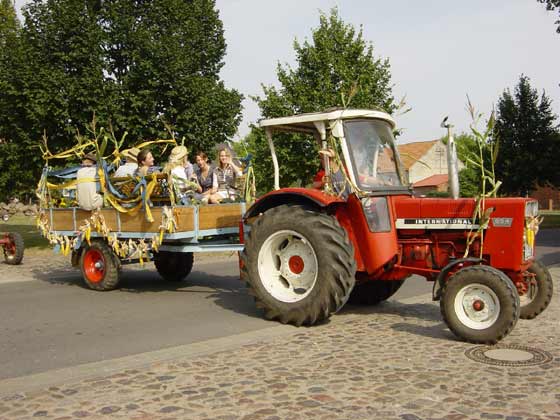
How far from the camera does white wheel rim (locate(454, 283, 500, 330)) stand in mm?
6066

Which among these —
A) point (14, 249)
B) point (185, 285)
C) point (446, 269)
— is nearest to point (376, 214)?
point (446, 269)

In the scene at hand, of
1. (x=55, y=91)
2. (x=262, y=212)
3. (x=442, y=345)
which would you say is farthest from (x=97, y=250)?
(x=55, y=91)

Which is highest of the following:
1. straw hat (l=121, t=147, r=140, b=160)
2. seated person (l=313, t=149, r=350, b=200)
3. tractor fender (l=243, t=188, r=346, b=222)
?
straw hat (l=121, t=147, r=140, b=160)

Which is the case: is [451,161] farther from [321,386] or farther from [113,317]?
[113,317]

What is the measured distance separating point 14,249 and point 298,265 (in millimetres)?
8999

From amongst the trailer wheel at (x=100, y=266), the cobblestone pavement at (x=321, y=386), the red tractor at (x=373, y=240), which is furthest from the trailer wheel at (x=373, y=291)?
the trailer wheel at (x=100, y=266)

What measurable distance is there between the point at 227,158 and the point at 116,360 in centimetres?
477

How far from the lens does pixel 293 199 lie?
7582mm

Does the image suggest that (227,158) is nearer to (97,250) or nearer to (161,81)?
(97,250)

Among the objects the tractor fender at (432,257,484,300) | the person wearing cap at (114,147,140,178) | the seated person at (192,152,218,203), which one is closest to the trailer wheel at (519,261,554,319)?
the tractor fender at (432,257,484,300)

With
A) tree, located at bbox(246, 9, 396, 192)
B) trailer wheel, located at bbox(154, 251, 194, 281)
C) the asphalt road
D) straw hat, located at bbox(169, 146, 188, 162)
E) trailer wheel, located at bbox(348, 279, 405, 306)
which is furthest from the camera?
tree, located at bbox(246, 9, 396, 192)

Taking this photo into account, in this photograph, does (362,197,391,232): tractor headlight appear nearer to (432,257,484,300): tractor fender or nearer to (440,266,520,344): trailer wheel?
(432,257,484,300): tractor fender

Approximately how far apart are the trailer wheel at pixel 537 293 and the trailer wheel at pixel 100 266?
19.5ft

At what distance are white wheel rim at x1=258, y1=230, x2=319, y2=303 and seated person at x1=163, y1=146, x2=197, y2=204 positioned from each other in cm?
209
